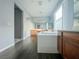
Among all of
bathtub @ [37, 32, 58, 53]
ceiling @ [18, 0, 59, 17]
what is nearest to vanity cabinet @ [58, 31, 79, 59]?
bathtub @ [37, 32, 58, 53]

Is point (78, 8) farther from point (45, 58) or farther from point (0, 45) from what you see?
point (0, 45)

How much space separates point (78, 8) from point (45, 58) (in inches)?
73.0

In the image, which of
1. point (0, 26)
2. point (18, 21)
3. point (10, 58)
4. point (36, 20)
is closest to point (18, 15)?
point (18, 21)

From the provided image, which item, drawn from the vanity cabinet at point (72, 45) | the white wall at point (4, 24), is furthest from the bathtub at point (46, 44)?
the vanity cabinet at point (72, 45)

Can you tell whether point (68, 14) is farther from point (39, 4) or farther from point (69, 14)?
point (39, 4)

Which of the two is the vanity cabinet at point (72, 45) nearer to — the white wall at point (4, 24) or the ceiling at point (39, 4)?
the white wall at point (4, 24)

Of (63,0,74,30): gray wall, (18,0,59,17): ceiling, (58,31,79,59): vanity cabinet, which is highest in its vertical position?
(18,0,59,17): ceiling

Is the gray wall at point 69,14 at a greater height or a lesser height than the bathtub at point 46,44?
greater

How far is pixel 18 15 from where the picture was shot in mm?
9500

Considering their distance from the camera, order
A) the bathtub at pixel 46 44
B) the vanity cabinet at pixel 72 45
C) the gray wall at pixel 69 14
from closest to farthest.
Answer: the vanity cabinet at pixel 72 45 → the gray wall at pixel 69 14 → the bathtub at pixel 46 44

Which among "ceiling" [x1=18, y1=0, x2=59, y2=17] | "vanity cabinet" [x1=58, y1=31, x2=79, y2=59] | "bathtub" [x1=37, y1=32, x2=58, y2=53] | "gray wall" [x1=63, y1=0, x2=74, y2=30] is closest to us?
"vanity cabinet" [x1=58, y1=31, x2=79, y2=59]

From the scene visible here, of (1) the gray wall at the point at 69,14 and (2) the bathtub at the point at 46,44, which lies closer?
(1) the gray wall at the point at 69,14

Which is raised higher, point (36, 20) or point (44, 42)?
point (36, 20)

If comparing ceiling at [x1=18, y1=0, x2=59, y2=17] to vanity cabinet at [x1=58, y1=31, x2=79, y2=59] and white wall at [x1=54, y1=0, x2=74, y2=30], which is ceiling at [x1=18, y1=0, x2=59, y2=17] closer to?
white wall at [x1=54, y1=0, x2=74, y2=30]
